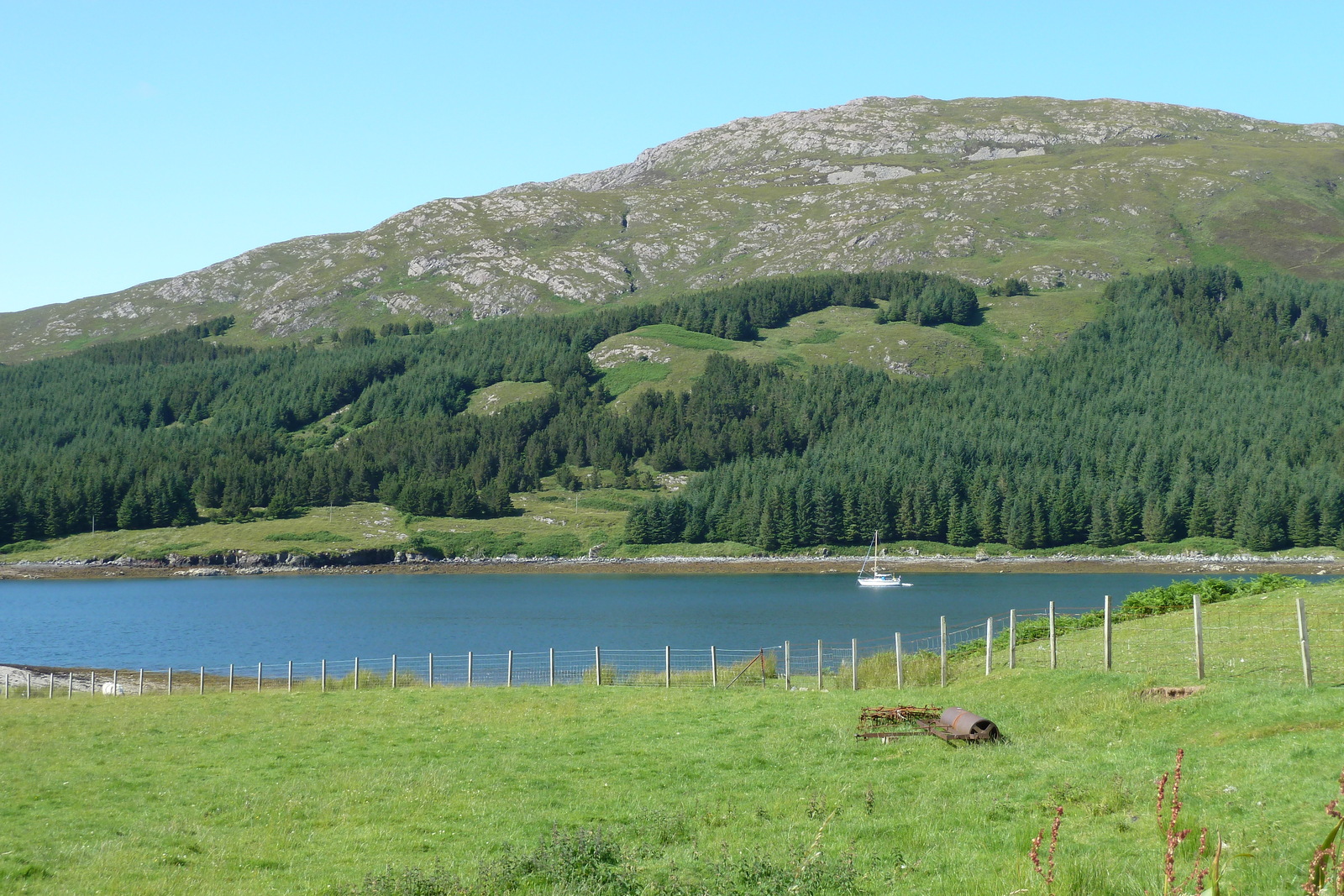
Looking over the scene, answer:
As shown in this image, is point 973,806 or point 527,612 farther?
point 527,612

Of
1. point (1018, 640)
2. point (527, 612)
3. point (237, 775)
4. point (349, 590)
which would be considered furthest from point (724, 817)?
point (349, 590)

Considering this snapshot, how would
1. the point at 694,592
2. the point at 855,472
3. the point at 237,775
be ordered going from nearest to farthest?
A: the point at 237,775
the point at 694,592
the point at 855,472

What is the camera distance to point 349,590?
14538cm

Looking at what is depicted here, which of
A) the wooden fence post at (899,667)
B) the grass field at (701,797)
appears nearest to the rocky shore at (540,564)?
the wooden fence post at (899,667)

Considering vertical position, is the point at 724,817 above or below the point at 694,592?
above

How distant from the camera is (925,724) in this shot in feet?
69.8

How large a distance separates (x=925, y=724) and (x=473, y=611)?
94.3 m

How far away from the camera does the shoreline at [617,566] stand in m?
157

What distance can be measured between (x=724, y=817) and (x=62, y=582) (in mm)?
177933

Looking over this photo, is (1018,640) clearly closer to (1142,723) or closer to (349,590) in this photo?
(1142,723)

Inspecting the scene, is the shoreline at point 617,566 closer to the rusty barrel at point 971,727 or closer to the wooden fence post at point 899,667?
the wooden fence post at point 899,667

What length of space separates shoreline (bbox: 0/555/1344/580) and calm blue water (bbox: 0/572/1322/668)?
5.16 metres

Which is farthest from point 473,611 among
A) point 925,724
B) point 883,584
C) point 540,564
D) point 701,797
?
point 701,797

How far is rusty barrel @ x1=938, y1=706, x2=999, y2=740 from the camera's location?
1948cm
